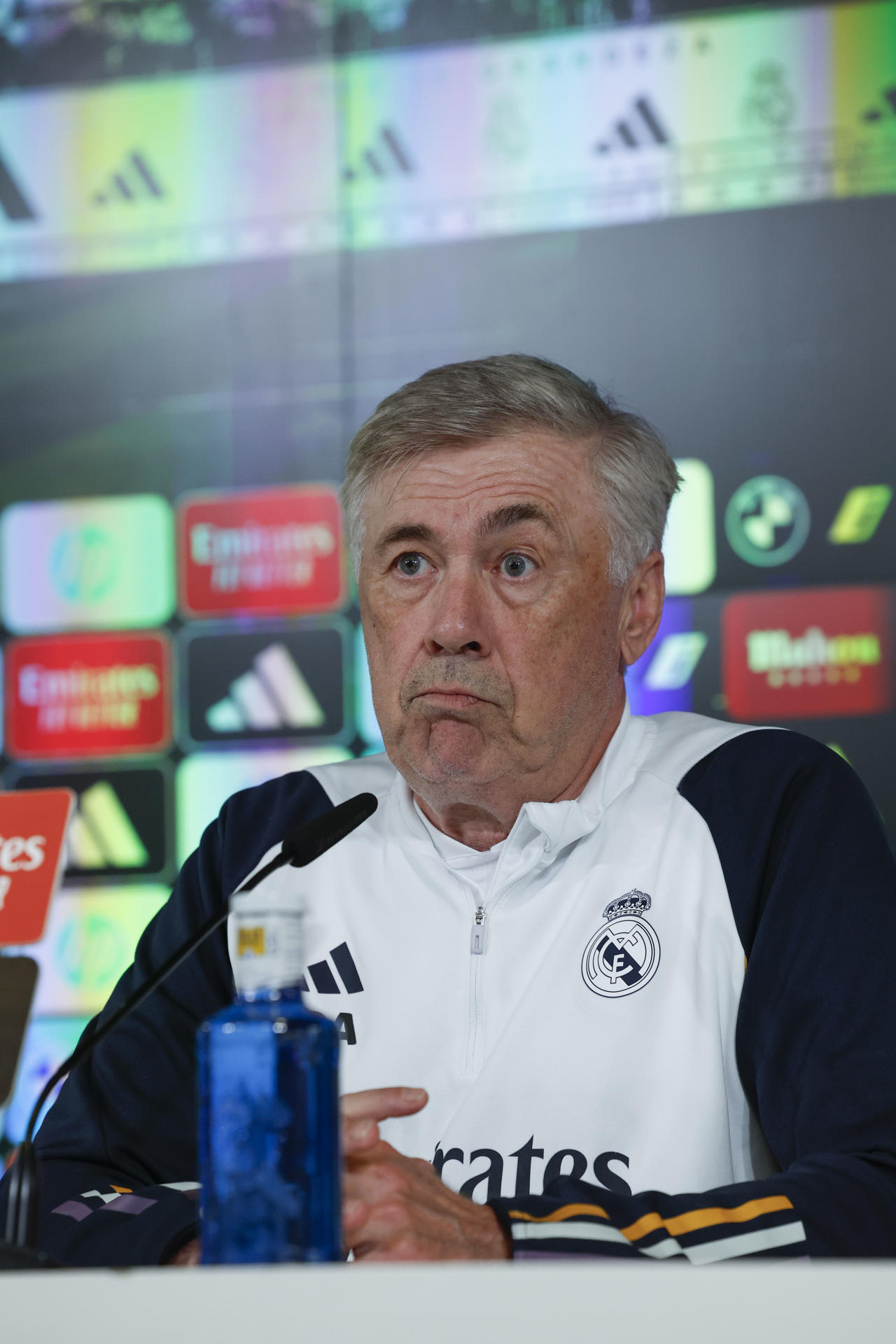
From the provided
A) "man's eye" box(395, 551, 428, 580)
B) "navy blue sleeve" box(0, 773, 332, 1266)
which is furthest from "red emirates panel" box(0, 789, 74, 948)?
"man's eye" box(395, 551, 428, 580)

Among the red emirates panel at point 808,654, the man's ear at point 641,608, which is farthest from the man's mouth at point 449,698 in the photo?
the red emirates panel at point 808,654

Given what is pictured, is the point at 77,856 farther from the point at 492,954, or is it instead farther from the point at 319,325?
the point at 492,954

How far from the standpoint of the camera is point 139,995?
807 mm

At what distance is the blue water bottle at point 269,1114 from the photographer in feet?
2.19

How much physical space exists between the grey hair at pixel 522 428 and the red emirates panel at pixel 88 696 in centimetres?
87

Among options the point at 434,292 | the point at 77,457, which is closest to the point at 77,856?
the point at 77,457

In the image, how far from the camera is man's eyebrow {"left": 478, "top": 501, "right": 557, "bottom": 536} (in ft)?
4.26

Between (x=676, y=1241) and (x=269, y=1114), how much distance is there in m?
0.30

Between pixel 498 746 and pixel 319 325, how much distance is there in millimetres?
1134

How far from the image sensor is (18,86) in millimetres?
2312

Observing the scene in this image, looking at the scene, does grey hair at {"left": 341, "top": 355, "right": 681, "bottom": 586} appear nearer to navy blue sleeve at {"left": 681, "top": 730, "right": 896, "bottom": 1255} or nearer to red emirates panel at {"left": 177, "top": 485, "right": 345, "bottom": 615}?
navy blue sleeve at {"left": 681, "top": 730, "right": 896, "bottom": 1255}

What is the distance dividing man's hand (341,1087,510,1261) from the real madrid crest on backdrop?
41 centimetres

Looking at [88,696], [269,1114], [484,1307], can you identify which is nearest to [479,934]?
[269,1114]

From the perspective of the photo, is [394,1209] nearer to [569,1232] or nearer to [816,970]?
[569,1232]
